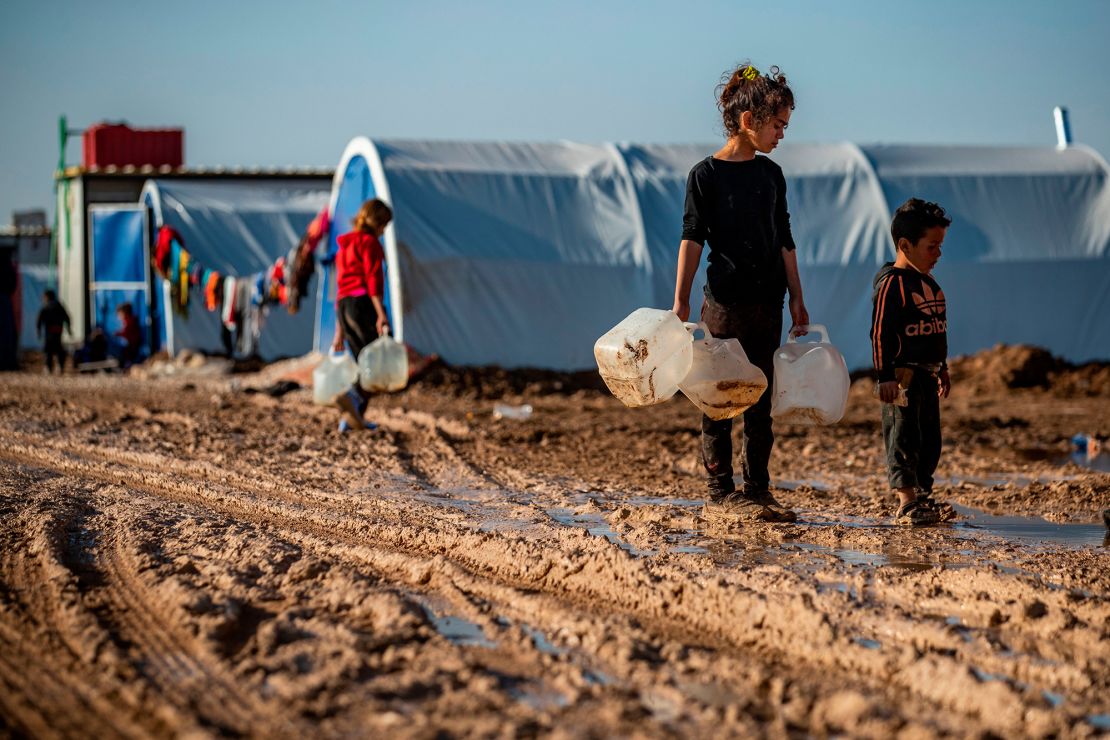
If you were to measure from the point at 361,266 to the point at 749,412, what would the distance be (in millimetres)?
4455

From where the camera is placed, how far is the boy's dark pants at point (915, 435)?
5461 mm

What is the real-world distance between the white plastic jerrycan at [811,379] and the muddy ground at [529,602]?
0.51 meters

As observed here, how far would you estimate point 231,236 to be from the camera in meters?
24.6

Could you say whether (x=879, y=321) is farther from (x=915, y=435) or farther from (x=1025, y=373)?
(x=1025, y=373)

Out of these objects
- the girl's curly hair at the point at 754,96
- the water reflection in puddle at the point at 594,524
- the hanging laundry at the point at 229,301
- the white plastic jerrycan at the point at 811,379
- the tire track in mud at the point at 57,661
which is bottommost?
the hanging laundry at the point at 229,301

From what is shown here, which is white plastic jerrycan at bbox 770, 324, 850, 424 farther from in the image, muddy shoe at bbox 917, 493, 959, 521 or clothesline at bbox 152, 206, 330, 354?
clothesline at bbox 152, 206, 330, 354

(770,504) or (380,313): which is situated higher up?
(380,313)

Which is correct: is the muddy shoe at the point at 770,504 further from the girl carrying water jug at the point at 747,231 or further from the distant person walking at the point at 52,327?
the distant person walking at the point at 52,327

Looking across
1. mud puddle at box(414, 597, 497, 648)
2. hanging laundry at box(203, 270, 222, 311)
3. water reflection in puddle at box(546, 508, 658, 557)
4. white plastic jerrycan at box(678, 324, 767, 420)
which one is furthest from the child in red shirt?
mud puddle at box(414, 597, 497, 648)

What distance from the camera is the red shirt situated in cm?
920

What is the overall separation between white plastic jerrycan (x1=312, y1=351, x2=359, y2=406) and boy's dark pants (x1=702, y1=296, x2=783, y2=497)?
432cm

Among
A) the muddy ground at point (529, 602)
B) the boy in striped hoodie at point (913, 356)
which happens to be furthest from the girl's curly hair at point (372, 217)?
the boy in striped hoodie at point (913, 356)

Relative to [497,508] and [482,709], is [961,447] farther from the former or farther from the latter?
[482,709]

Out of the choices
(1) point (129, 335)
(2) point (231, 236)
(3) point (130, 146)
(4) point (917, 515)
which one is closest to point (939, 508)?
(4) point (917, 515)
